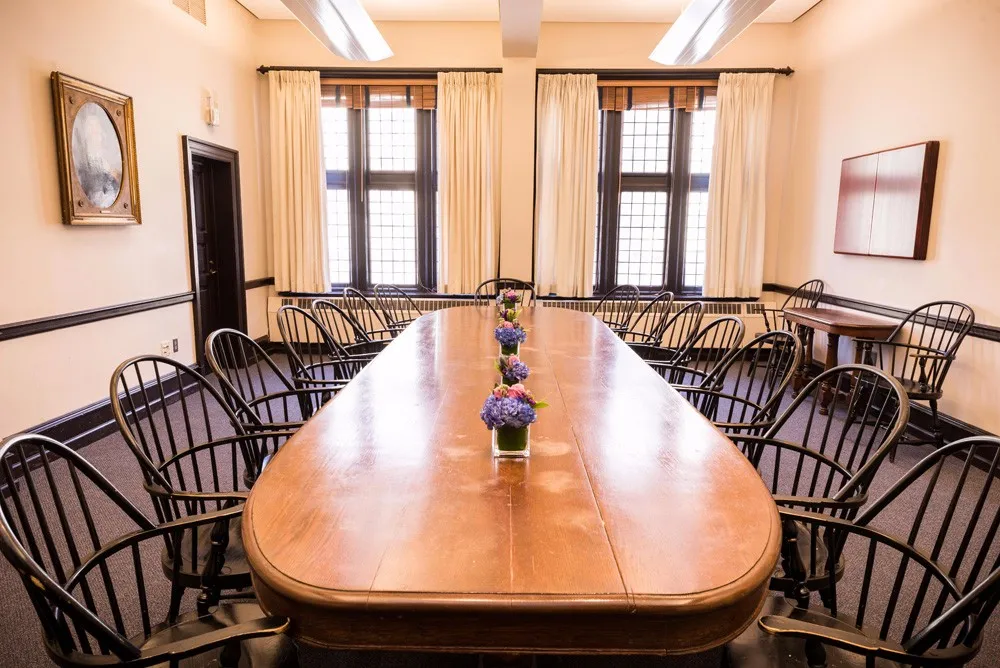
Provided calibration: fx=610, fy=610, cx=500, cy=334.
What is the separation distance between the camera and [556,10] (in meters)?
5.57

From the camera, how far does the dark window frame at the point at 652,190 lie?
6.15m

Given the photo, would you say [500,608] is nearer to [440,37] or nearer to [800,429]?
[800,429]

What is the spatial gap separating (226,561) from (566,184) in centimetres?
511

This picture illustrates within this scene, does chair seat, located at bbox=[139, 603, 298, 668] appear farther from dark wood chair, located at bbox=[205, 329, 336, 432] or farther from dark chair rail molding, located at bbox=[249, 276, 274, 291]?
dark chair rail molding, located at bbox=[249, 276, 274, 291]

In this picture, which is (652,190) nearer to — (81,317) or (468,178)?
(468,178)

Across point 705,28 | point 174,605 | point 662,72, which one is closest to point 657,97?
point 662,72

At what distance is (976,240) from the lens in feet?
12.0

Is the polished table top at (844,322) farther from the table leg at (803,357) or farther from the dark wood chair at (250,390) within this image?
the dark wood chair at (250,390)

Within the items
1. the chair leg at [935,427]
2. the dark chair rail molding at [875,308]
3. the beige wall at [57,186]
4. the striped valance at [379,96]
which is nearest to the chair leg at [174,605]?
the beige wall at [57,186]

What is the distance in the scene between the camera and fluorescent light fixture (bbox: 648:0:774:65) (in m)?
3.81

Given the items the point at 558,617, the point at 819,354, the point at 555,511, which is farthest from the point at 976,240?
the point at 558,617

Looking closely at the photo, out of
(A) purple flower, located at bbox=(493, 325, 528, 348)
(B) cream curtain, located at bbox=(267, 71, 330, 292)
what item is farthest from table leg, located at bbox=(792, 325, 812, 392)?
(B) cream curtain, located at bbox=(267, 71, 330, 292)

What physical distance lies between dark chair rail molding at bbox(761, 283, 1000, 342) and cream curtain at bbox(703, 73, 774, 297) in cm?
25

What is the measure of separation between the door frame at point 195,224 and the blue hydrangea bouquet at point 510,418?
4.09 metres
